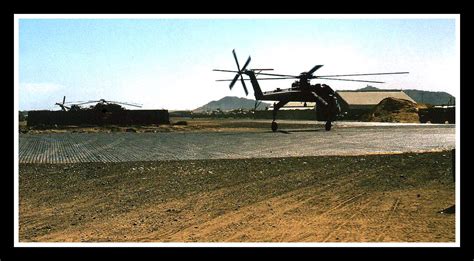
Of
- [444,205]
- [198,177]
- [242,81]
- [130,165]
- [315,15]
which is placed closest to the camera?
[315,15]

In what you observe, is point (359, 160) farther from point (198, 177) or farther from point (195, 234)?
point (195, 234)

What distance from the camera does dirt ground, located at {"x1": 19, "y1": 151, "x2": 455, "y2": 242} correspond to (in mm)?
7848

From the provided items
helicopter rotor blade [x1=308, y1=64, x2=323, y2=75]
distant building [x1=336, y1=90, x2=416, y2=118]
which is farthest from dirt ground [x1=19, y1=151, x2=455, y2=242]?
distant building [x1=336, y1=90, x2=416, y2=118]

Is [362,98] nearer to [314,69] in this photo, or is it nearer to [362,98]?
[362,98]

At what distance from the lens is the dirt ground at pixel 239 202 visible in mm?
7848

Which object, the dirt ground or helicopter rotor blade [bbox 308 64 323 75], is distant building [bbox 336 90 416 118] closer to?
helicopter rotor blade [bbox 308 64 323 75]

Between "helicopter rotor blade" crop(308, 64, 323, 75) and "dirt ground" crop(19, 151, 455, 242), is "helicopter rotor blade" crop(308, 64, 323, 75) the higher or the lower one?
the higher one

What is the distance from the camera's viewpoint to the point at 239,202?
9.67m

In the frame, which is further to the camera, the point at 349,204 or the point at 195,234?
the point at 349,204

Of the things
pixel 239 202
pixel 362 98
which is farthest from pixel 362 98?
pixel 239 202

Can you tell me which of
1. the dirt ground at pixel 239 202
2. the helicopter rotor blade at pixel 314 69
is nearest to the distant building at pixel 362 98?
the helicopter rotor blade at pixel 314 69
